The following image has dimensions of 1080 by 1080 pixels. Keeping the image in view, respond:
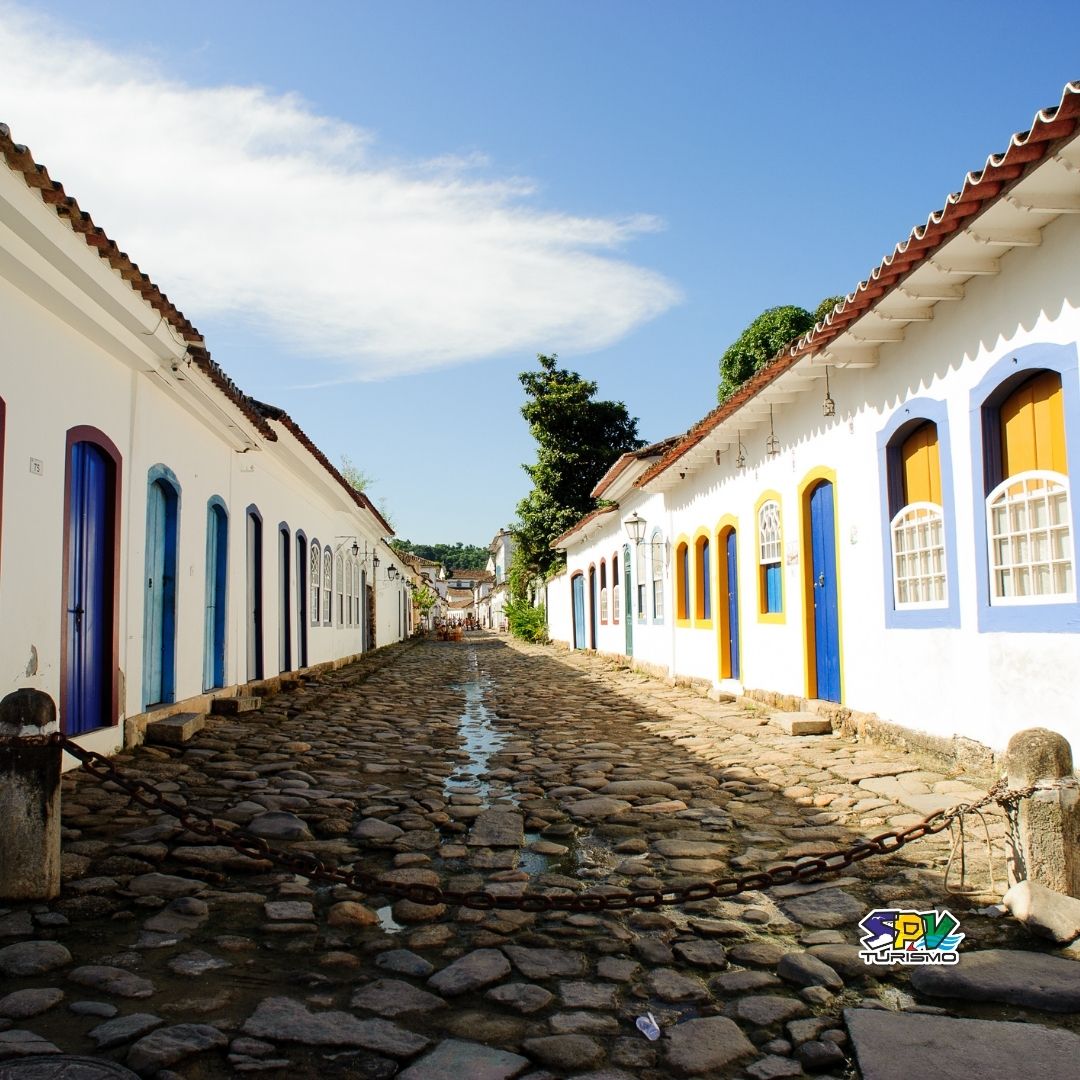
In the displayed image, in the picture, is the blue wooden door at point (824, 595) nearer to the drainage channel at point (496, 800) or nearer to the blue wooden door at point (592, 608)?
the drainage channel at point (496, 800)

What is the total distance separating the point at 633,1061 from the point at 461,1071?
0.49 m

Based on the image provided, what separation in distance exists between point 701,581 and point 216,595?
7035mm

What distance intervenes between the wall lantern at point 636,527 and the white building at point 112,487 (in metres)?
7.05

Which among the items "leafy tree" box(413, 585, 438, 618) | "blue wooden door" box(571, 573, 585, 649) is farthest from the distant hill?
"blue wooden door" box(571, 573, 585, 649)

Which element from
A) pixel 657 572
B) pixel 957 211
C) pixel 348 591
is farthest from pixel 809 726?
pixel 348 591

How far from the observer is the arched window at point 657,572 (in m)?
16.2

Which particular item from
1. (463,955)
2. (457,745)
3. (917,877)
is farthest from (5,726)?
(457,745)

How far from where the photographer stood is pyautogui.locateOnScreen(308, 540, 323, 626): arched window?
649 inches

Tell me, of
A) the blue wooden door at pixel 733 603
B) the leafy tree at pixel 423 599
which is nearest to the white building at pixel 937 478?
the blue wooden door at pixel 733 603

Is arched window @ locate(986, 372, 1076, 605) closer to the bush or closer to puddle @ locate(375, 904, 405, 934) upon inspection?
puddle @ locate(375, 904, 405, 934)

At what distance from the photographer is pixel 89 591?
7.02 m

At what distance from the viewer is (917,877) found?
420cm

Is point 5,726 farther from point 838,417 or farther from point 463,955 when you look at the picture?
point 838,417

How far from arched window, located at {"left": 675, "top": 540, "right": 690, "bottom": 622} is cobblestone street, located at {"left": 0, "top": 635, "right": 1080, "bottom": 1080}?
25.2ft
